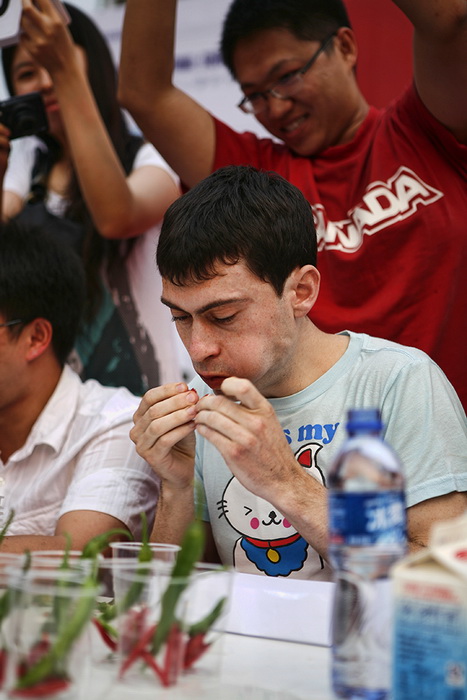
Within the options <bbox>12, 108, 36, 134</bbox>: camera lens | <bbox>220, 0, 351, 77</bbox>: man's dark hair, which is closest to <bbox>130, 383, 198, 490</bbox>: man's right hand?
<bbox>220, 0, 351, 77</bbox>: man's dark hair

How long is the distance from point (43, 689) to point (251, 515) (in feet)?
2.82

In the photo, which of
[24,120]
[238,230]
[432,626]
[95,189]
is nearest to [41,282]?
[95,189]

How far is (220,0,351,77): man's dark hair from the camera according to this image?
2199 millimetres

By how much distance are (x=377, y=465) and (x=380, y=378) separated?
79 centimetres

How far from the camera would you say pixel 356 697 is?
0.91m

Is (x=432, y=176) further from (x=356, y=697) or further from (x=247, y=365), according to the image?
(x=356, y=697)

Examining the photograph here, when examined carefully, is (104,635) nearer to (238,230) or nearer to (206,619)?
(206,619)

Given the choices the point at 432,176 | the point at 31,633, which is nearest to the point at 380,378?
the point at 432,176

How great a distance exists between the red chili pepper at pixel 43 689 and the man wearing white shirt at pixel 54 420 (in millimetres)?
976

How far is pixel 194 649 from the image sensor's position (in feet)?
3.16

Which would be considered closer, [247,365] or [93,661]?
[93,661]

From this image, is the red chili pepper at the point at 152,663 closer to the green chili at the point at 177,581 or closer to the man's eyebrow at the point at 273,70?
the green chili at the point at 177,581

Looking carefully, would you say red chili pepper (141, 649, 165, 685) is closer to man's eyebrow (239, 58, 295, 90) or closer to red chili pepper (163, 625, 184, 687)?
red chili pepper (163, 625, 184, 687)

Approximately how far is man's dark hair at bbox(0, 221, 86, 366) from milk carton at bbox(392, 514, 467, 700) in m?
1.62
